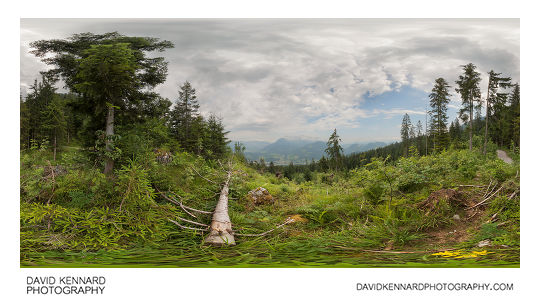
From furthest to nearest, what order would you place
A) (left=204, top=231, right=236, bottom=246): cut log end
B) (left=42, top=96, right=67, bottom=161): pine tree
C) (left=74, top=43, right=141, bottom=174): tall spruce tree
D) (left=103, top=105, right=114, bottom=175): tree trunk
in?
(left=42, top=96, right=67, bottom=161): pine tree → (left=103, top=105, right=114, bottom=175): tree trunk → (left=74, top=43, right=141, bottom=174): tall spruce tree → (left=204, top=231, right=236, bottom=246): cut log end

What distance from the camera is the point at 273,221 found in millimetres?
2971

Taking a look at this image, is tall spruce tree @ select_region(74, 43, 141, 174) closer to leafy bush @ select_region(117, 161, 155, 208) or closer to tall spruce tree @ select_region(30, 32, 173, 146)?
tall spruce tree @ select_region(30, 32, 173, 146)

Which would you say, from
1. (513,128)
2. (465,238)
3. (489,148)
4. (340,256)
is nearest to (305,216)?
(340,256)

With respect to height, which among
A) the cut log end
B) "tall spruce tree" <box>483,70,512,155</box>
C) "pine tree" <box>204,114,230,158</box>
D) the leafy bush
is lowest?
the cut log end

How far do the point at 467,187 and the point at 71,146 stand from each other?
6.69 meters

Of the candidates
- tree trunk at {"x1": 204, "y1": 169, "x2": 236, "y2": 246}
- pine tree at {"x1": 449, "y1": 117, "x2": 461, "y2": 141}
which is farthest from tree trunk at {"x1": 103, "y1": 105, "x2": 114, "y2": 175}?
pine tree at {"x1": 449, "y1": 117, "x2": 461, "y2": 141}

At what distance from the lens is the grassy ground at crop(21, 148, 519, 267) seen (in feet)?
7.14

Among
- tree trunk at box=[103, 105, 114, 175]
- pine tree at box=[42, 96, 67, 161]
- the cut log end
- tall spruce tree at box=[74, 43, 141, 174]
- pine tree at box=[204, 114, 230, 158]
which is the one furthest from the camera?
pine tree at box=[204, 114, 230, 158]

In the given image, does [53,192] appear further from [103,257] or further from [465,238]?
[465,238]

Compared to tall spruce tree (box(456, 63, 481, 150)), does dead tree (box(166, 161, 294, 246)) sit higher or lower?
lower

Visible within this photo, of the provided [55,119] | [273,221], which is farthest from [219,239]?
[55,119]

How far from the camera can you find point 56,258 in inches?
87.1

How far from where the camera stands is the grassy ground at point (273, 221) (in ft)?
7.14

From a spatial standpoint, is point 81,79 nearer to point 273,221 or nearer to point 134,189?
point 134,189
